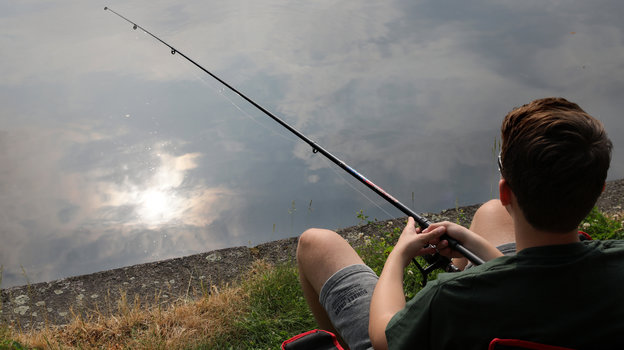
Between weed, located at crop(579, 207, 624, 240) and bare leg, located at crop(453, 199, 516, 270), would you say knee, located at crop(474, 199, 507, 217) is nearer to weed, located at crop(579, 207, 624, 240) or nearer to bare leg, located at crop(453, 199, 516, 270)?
bare leg, located at crop(453, 199, 516, 270)

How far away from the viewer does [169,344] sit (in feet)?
8.30

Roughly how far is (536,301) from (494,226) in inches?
37.8

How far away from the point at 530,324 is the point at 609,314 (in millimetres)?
153

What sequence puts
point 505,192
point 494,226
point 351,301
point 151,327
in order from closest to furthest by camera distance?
point 505,192 < point 351,301 < point 494,226 < point 151,327

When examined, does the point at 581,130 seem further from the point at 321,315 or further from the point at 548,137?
the point at 321,315

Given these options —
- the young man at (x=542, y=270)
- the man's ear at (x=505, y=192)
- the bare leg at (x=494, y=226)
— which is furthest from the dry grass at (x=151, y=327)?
the man's ear at (x=505, y=192)

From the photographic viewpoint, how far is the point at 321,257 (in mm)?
1846

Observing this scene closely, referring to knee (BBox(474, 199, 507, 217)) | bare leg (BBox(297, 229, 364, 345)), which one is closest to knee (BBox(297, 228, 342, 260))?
bare leg (BBox(297, 229, 364, 345))

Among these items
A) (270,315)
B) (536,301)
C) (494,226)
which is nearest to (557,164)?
(536,301)

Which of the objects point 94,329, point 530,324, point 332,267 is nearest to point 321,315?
point 332,267

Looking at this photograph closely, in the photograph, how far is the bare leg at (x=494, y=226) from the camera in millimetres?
1920

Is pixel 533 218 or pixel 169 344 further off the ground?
pixel 533 218

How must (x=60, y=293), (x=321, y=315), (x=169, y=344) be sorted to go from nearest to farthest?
1. (x=321, y=315)
2. (x=169, y=344)
3. (x=60, y=293)

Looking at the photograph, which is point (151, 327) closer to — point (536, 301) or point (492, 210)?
point (492, 210)
